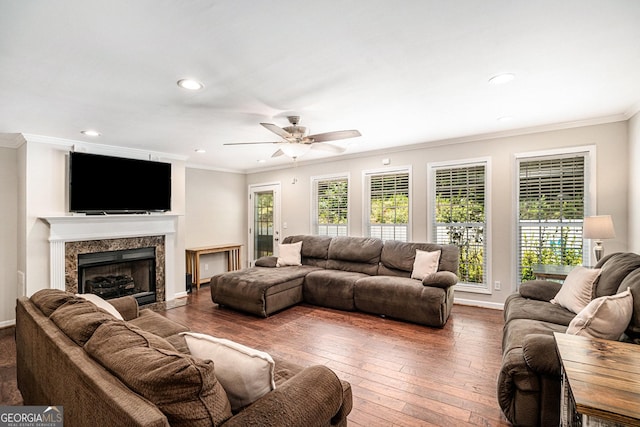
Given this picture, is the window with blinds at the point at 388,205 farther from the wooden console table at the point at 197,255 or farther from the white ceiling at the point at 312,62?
the wooden console table at the point at 197,255

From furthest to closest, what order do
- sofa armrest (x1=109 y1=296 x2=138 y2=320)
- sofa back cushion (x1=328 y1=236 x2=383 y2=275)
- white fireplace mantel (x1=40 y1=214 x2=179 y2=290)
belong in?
sofa back cushion (x1=328 y1=236 x2=383 y2=275) → white fireplace mantel (x1=40 y1=214 x2=179 y2=290) → sofa armrest (x1=109 y1=296 x2=138 y2=320)

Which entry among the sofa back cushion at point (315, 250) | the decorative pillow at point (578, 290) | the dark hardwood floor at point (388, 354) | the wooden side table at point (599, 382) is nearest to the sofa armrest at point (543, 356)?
the wooden side table at point (599, 382)

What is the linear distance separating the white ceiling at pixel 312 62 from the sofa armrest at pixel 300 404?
1.89m

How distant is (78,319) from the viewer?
5.03ft

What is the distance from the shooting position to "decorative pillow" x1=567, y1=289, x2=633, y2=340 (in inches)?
69.2

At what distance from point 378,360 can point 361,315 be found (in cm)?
137

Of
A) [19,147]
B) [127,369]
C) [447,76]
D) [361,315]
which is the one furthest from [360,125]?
[19,147]

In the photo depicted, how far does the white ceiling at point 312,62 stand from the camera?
1.67m

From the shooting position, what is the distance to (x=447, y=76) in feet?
8.11

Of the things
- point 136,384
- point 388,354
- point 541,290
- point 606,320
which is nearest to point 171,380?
point 136,384

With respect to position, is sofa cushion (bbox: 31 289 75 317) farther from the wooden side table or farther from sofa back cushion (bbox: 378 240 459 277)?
sofa back cushion (bbox: 378 240 459 277)

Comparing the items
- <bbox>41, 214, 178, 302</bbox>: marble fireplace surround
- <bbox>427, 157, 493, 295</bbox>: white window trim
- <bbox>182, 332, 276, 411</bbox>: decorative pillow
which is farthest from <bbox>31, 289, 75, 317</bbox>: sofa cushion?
<bbox>427, 157, 493, 295</bbox>: white window trim

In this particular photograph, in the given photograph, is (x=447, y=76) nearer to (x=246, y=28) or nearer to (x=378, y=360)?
(x=246, y=28)

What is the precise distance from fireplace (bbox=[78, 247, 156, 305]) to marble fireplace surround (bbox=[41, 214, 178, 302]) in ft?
0.31
